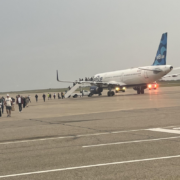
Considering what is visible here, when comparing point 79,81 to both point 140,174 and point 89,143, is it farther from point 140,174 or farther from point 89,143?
point 140,174

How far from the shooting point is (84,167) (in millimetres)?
7844

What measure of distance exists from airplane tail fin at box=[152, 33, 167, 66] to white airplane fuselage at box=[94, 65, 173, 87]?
1.95 metres

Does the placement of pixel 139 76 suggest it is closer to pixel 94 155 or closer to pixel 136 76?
pixel 136 76

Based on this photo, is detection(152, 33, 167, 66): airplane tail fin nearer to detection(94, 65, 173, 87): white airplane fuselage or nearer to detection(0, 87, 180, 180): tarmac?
detection(94, 65, 173, 87): white airplane fuselage

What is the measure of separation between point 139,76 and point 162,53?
18.4ft

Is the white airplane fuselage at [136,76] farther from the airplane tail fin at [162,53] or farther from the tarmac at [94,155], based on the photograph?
the tarmac at [94,155]

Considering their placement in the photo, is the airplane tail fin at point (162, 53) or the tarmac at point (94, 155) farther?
the airplane tail fin at point (162, 53)

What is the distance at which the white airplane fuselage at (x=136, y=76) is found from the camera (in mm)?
53756

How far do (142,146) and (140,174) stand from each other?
3167mm

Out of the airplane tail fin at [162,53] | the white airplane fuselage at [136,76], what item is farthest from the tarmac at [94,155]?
the airplane tail fin at [162,53]

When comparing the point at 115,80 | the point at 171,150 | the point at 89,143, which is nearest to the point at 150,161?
the point at 171,150

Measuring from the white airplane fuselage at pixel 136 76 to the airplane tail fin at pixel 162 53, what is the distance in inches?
76.7

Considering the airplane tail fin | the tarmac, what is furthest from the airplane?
the tarmac

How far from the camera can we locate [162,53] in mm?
55312
